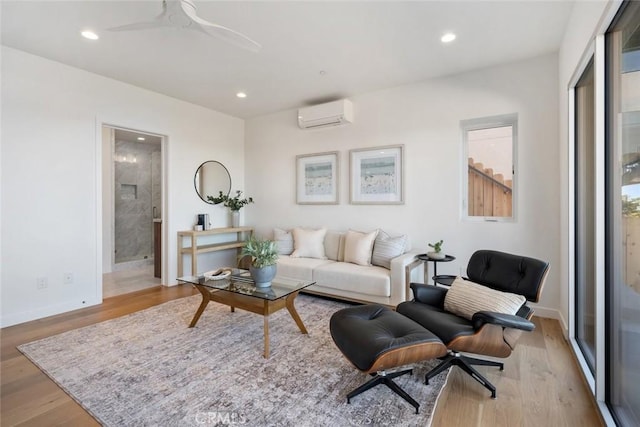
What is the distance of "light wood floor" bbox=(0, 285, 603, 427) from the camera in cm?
163

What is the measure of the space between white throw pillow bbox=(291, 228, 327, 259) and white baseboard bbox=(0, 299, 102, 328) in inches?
97.8

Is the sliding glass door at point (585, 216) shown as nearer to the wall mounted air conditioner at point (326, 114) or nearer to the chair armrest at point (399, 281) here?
the chair armrest at point (399, 281)

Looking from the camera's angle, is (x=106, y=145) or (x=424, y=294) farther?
(x=106, y=145)

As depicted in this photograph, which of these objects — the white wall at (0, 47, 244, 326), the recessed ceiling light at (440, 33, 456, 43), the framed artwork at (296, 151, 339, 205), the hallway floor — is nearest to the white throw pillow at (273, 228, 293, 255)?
the framed artwork at (296, 151, 339, 205)

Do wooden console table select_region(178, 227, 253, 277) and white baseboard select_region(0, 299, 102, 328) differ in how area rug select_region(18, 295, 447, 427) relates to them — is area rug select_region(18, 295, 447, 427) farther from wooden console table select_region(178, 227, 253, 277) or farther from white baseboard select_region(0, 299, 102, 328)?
wooden console table select_region(178, 227, 253, 277)

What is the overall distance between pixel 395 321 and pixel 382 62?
2.67 m

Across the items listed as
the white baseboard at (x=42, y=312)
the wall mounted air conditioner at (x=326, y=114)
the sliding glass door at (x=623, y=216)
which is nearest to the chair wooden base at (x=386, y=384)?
the sliding glass door at (x=623, y=216)

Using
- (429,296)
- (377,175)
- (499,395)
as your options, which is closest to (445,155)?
(377,175)

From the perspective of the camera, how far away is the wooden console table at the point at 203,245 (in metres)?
4.21

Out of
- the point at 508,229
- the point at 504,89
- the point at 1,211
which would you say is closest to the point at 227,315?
the point at 1,211

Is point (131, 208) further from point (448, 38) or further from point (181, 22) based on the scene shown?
point (448, 38)

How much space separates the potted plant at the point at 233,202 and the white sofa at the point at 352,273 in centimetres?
141

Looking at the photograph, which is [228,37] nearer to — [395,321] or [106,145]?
[395,321]

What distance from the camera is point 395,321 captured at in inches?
76.5
